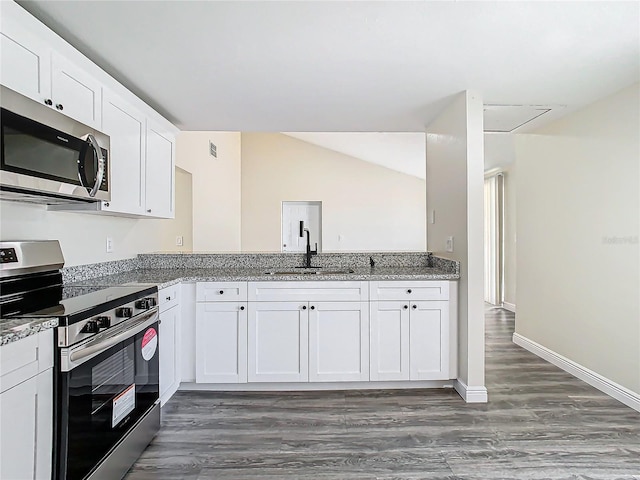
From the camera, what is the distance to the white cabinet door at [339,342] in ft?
9.34

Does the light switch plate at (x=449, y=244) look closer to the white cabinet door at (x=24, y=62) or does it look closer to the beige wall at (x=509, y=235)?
the white cabinet door at (x=24, y=62)

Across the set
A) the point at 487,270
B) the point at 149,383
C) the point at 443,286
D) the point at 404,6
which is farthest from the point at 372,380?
the point at 487,270

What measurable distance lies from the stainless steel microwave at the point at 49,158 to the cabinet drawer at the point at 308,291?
120 cm

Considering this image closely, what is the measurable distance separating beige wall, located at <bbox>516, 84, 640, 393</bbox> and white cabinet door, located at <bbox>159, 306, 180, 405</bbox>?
3234 millimetres

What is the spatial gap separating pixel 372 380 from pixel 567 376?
175 centimetres

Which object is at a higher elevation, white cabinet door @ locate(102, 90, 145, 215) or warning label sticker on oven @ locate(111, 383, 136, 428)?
white cabinet door @ locate(102, 90, 145, 215)

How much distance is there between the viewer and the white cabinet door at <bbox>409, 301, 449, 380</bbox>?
287 cm

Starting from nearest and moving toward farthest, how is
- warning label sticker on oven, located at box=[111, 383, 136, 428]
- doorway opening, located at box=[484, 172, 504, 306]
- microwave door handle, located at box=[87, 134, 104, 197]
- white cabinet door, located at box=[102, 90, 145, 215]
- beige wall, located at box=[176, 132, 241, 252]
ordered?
1. warning label sticker on oven, located at box=[111, 383, 136, 428]
2. microwave door handle, located at box=[87, 134, 104, 197]
3. white cabinet door, located at box=[102, 90, 145, 215]
4. beige wall, located at box=[176, 132, 241, 252]
5. doorway opening, located at box=[484, 172, 504, 306]

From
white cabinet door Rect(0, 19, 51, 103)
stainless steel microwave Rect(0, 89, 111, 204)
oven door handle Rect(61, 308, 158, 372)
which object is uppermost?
white cabinet door Rect(0, 19, 51, 103)

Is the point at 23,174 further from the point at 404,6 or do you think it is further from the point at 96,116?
the point at 404,6

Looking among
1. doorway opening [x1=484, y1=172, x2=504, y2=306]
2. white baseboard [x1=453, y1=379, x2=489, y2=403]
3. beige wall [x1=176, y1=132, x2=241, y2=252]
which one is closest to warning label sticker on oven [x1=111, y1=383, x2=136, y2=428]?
white baseboard [x1=453, y1=379, x2=489, y2=403]

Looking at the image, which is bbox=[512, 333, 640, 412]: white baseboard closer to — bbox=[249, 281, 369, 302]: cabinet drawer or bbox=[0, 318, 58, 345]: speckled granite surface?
bbox=[249, 281, 369, 302]: cabinet drawer

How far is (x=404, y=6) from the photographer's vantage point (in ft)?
5.78

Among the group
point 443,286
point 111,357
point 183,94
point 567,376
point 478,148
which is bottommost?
point 567,376
